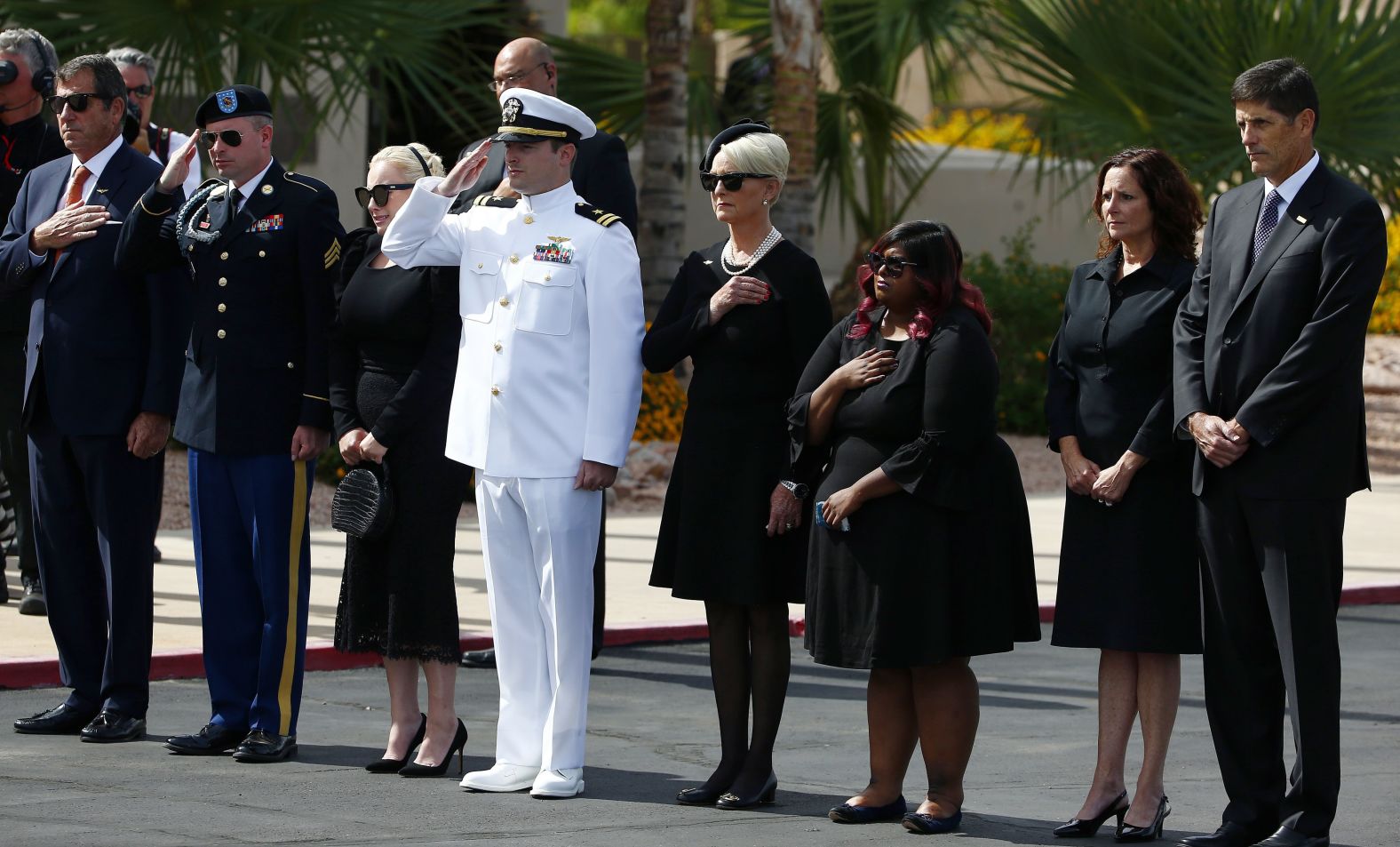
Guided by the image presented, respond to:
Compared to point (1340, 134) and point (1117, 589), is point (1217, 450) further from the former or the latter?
point (1340, 134)

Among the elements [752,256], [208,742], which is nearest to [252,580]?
[208,742]

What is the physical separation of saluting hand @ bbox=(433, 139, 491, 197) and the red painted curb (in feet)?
4.81

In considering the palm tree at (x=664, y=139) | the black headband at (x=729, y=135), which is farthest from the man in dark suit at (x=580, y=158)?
the palm tree at (x=664, y=139)

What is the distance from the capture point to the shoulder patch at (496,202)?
644 cm

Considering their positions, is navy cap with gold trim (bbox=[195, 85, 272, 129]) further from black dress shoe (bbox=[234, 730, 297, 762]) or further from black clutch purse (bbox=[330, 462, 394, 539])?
black dress shoe (bbox=[234, 730, 297, 762])

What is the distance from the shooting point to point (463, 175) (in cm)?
639

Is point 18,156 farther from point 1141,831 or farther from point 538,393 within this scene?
point 1141,831

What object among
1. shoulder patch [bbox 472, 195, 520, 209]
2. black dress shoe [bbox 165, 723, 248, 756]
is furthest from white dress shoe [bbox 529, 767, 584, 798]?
shoulder patch [bbox 472, 195, 520, 209]

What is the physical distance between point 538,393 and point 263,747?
1486mm

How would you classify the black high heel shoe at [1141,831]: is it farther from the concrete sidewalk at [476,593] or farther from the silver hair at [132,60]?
the silver hair at [132,60]

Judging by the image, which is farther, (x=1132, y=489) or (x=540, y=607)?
(x=540, y=607)

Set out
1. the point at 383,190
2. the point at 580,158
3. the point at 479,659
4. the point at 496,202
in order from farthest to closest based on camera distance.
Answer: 1. the point at 479,659
2. the point at 580,158
3. the point at 383,190
4. the point at 496,202

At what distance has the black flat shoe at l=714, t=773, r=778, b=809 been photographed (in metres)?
6.19

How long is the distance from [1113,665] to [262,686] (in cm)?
265
